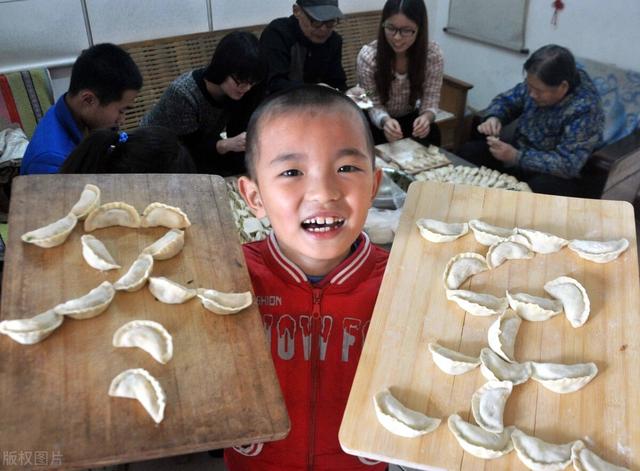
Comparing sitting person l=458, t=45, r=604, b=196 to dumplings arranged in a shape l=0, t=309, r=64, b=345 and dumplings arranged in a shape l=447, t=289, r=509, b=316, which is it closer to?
dumplings arranged in a shape l=447, t=289, r=509, b=316

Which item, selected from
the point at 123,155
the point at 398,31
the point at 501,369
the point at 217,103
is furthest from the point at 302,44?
the point at 501,369

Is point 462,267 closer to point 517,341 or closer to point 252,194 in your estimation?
point 517,341

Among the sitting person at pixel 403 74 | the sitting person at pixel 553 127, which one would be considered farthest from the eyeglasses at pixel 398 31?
the sitting person at pixel 553 127

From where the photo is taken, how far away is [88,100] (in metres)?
1.97

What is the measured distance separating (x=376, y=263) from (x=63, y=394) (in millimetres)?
674

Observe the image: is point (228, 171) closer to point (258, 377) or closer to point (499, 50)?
point (258, 377)

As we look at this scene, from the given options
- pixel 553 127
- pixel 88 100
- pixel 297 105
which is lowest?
pixel 553 127

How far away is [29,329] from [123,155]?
80 centimetres

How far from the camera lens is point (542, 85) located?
2627 mm

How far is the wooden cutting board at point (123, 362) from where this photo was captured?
2.22ft

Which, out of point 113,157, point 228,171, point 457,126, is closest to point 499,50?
point 457,126

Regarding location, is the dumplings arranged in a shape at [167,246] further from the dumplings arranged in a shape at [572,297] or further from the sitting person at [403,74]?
the sitting person at [403,74]

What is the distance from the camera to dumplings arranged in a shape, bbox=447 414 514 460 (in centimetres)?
73

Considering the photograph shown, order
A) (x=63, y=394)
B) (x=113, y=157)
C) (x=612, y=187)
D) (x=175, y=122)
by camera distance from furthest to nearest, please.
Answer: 1. (x=612, y=187)
2. (x=175, y=122)
3. (x=113, y=157)
4. (x=63, y=394)
